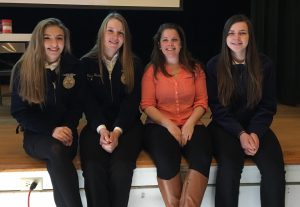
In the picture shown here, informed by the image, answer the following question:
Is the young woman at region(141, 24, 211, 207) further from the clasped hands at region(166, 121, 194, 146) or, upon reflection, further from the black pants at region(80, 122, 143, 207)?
the black pants at region(80, 122, 143, 207)

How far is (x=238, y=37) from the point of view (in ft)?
6.17

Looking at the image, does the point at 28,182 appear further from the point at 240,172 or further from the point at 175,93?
the point at 240,172

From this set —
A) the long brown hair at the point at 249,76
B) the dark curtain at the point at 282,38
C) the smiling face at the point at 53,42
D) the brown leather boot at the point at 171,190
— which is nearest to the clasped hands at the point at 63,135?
the smiling face at the point at 53,42

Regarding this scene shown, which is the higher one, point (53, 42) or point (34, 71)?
point (53, 42)

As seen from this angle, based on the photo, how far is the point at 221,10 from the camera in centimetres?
443

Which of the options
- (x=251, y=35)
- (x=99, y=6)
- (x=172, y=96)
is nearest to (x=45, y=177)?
(x=172, y=96)

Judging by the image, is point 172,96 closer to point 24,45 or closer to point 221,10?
point 24,45

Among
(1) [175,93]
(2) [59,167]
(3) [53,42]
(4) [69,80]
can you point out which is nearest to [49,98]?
(4) [69,80]

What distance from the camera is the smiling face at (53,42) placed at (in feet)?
5.81

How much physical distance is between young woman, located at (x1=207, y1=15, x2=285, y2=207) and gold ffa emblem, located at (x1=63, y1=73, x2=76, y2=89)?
70 centimetres

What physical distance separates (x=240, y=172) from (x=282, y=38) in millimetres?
2324

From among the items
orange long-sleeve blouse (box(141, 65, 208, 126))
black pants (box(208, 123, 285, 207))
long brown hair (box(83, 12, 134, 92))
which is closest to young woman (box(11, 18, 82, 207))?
long brown hair (box(83, 12, 134, 92))

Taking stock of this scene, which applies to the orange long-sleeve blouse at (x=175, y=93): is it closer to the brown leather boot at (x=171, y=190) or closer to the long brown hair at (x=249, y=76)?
the long brown hair at (x=249, y=76)

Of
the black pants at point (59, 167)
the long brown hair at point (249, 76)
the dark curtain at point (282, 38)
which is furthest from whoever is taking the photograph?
the dark curtain at point (282, 38)
